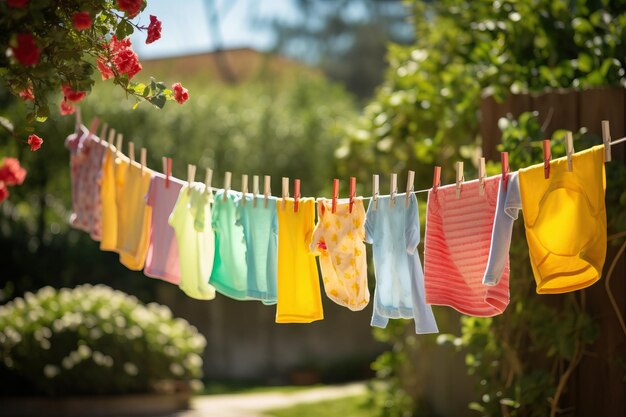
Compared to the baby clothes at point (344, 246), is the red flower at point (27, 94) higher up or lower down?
higher up

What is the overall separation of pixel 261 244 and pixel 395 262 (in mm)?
662

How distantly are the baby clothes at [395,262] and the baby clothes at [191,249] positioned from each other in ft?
2.85

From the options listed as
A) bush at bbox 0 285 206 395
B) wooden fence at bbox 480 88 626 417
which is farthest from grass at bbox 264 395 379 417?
wooden fence at bbox 480 88 626 417

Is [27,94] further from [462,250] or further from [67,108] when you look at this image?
[462,250]

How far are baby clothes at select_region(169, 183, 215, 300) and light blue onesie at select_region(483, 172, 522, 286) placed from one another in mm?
1438

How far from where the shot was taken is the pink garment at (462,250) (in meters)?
3.57

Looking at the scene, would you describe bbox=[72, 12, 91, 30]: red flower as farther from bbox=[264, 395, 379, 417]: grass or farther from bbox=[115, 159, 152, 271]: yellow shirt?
bbox=[264, 395, 379, 417]: grass

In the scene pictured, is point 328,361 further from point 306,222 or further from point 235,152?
point 306,222

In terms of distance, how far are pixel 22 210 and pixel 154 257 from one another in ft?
26.0

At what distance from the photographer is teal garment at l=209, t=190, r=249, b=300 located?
414 cm

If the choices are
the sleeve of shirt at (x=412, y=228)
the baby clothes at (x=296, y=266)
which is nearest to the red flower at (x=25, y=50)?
the baby clothes at (x=296, y=266)

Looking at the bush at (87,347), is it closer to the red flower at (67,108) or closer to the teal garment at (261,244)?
the teal garment at (261,244)

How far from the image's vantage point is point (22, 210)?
38.7 feet

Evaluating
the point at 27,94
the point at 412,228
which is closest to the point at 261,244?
the point at 412,228
